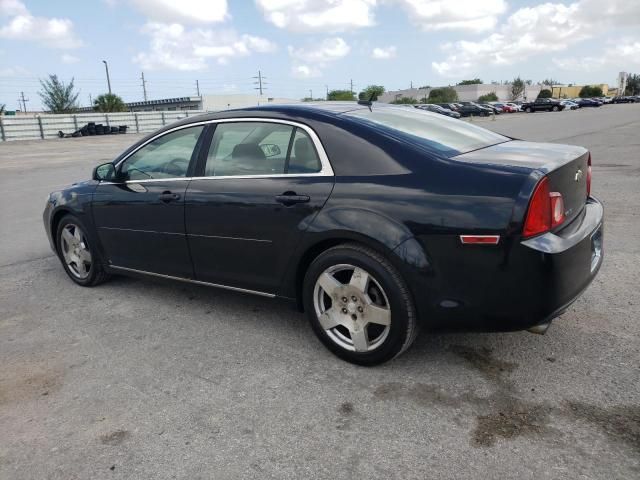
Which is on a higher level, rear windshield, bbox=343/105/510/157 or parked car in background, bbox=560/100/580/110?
rear windshield, bbox=343/105/510/157

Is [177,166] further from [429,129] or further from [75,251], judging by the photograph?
[429,129]

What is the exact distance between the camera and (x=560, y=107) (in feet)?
196

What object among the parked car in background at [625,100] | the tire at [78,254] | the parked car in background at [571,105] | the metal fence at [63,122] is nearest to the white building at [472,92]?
the parked car in background at [625,100]

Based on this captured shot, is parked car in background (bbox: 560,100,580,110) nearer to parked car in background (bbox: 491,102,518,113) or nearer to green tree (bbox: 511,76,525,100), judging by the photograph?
parked car in background (bbox: 491,102,518,113)

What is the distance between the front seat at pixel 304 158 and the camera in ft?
11.1

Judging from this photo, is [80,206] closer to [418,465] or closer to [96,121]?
[418,465]

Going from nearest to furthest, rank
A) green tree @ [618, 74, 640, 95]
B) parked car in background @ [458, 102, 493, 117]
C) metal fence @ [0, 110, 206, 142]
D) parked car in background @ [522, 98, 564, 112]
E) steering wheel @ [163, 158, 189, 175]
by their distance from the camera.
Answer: steering wheel @ [163, 158, 189, 175], metal fence @ [0, 110, 206, 142], parked car in background @ [458, 102, 493, 117], parked car in background @ [522, 98, 564, 112], green tree @ [618, 74, 640, 95]

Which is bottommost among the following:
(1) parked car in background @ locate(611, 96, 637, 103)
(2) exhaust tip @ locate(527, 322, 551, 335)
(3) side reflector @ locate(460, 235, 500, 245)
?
(2) exhaust tip @ locate(527, 322, 551, 335)

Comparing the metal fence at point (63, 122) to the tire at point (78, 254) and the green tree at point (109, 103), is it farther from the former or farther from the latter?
the tire at point (78, 254)

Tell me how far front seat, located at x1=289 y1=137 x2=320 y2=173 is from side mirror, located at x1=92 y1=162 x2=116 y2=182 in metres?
1.86

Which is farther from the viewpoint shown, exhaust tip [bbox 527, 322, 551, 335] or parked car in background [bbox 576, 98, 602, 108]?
parked car in background [bbox 576, 98, 602, 108]

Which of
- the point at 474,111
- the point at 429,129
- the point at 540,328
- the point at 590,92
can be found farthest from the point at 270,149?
the point at 590,92

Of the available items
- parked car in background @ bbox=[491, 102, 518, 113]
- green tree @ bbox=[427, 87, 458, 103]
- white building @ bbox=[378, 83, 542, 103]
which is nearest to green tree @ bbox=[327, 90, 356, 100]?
white building @ bbox=[378, 83, 542, 103]

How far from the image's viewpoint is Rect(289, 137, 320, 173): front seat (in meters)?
3.39
